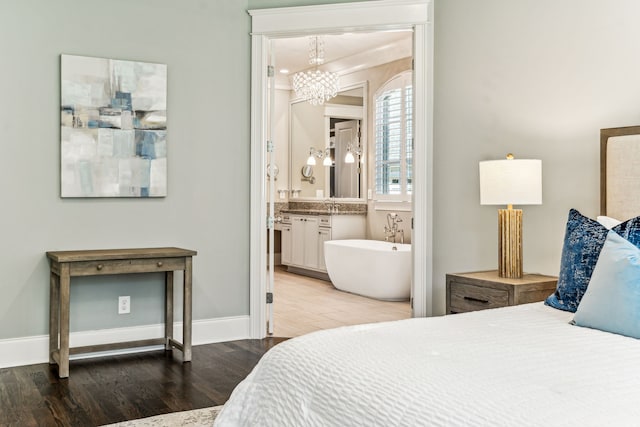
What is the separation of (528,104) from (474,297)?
1239mm

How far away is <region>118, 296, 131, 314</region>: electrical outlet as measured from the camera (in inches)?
162

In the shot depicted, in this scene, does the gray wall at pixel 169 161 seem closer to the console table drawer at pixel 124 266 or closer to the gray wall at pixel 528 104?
the console table drawer at pixel 124 266

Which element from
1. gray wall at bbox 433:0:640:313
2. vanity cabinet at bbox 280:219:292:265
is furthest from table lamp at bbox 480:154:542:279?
vanity cabinet at bbox 280:219:292:265

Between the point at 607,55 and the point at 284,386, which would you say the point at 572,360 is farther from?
the point at 607,55

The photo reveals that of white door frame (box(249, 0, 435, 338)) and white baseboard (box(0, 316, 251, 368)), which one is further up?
white door frame (box(249, 0, 435, 338))

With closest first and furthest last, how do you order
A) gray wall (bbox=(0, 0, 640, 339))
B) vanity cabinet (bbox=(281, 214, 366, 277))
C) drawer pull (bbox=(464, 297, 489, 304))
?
drawer pull (bbox=(464, 297, 489, 304)) < gray wall (bbox=(0, 0, 640, 339)) < vanity cabinet (bbox=(281, 214, 366, 277))

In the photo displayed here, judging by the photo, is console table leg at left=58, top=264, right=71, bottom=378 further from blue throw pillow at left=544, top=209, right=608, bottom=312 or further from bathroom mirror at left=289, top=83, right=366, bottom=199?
bathroom mirror at left=289, top=83, right=366, bottom=199

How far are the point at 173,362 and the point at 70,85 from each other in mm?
1909

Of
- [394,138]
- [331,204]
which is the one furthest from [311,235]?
[394,138]

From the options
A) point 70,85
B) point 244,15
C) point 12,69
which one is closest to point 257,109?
point 244,15

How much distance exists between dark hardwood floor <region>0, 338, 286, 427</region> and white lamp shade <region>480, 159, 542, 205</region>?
1851 mm

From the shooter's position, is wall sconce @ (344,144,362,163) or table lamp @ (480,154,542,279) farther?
wall sconce @ (344,144,362,163)

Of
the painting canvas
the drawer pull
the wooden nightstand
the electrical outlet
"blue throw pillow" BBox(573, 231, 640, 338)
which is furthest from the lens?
the electrical outlet

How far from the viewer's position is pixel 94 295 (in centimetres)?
403
